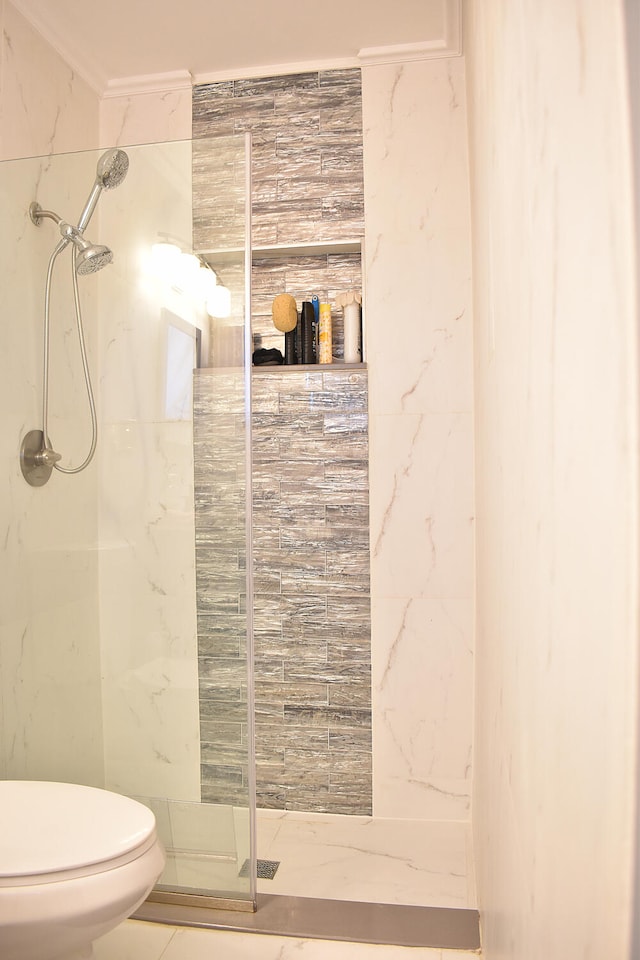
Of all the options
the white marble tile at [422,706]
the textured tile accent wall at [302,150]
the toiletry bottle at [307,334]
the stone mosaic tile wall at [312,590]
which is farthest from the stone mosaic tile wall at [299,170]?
the white marble tile at [422,706]

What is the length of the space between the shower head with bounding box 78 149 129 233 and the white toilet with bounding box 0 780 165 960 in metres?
1.37

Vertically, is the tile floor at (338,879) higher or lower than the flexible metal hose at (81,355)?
lower

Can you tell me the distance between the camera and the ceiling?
6.95 feet

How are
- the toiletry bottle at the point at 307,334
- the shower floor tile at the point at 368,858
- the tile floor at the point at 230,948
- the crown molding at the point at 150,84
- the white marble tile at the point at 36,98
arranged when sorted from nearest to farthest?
the tile floor at the point at 230,948, the shower floor tile at the point at 368,858, the white marble tile at the point at 36,98, the toiletry bottle at the point at 307,334, the crown molding at the point at 150,84

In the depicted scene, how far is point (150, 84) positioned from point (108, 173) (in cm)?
105

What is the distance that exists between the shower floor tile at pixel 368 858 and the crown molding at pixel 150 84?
2.59m

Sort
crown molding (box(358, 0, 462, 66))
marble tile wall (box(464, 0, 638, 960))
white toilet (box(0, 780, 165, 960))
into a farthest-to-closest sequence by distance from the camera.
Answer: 1. crown molding (box(358, 0, 462, 66))
2. white toilet (box(0, 780, 165, 960))
3. marble tile wall (box(464, 0, 638, 960))

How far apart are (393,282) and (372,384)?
1.15ft

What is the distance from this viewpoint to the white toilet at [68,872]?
123cm

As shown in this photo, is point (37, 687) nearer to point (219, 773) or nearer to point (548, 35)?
point (219, 773)

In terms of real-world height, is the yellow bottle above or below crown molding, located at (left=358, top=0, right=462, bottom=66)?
below

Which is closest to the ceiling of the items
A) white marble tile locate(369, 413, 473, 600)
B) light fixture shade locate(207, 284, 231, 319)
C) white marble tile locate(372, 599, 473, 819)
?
light fixture shade locate(207, 284, 231, 319)

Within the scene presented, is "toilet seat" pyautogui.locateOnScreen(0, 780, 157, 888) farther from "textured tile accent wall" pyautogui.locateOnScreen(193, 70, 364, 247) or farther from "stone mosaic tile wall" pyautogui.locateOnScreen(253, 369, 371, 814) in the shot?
"textured tile accent wall" pyautogui.locateOnScreen(193, 70, 364, 247)

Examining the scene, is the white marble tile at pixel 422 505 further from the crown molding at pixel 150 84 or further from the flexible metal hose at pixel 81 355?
the crown molding at pixel 150 84
